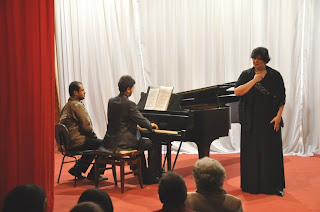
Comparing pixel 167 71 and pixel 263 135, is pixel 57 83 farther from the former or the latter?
pixel 263 135

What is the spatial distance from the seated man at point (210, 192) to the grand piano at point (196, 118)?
250cm

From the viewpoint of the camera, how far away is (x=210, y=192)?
2545 mm

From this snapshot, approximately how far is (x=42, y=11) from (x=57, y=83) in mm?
4729

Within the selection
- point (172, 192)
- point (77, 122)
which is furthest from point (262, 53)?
point (172, 192)

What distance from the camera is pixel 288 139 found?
24.6ft

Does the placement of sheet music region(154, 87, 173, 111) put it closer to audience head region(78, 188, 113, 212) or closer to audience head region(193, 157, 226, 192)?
audience head region(193, 157, 226, 192)

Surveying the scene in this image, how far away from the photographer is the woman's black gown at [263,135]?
4.78 meters

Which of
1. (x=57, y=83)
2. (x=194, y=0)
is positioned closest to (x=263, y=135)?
(x=194, y=0)

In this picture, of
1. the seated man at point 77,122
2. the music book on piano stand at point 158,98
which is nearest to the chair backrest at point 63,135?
the seated man at point 77,122

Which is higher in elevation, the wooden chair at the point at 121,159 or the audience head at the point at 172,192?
the audience head at the point at 172,192

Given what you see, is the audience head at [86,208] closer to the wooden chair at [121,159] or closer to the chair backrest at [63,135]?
the wooden chair at [121,159]

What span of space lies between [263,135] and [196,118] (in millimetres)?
762

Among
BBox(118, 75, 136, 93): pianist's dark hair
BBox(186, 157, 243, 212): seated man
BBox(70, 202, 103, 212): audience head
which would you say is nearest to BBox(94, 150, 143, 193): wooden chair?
BBox(118, 75, 136, 93): pianist's dark hair

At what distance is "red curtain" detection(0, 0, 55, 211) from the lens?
3504mm
